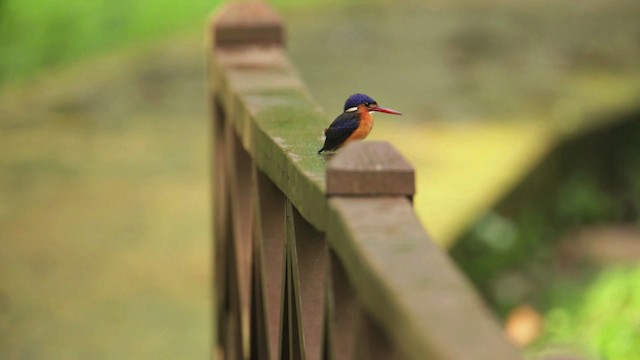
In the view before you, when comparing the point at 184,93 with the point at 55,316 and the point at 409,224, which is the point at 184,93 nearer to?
the point at 55,316

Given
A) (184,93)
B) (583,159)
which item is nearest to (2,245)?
(184,93)

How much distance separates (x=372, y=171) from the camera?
1.86 meters

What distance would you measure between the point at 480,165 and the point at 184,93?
5.36 feet

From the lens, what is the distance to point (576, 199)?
8109 millimetres

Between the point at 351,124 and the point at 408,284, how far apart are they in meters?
0.93

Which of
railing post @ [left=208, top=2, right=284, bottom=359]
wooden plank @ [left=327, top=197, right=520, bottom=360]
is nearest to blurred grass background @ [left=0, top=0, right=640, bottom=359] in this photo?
railing post @ [left=208, top=2, right=284, bottom=359]

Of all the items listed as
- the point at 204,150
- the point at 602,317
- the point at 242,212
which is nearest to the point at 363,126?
the point at 242,212

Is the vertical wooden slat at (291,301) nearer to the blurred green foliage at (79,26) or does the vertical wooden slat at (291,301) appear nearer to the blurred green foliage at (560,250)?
the blurred green foliage at (560,250)

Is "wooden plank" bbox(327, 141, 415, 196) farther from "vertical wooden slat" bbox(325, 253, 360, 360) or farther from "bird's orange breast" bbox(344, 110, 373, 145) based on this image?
"bird's orange breast" bbox(344, 110, 373, 145)

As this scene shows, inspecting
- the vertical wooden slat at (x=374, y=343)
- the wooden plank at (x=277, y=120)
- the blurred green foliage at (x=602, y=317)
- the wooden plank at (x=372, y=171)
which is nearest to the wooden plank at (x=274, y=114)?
the wooden plank at (x=277, y=120)

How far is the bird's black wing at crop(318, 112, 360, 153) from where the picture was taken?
2418 millimetres

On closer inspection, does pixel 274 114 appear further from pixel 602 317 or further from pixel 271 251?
pixel 602 317

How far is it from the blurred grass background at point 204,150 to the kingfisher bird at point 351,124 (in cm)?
299

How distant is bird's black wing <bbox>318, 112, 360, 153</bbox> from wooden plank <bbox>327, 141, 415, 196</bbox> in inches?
20.0
